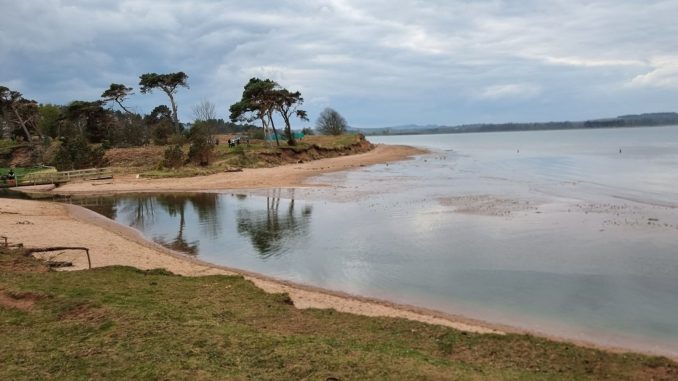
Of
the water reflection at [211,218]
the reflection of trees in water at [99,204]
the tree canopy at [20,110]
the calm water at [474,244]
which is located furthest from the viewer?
the tree canopy at [20,110]

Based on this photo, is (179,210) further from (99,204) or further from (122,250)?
(122,250)

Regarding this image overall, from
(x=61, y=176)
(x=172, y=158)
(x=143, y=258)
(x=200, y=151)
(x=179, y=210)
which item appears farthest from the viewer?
(x=200, y=151)

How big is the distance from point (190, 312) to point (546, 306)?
823cm

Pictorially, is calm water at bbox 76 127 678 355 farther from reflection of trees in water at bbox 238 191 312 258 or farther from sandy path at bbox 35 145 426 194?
sandy path at bbox 35 145 426 194

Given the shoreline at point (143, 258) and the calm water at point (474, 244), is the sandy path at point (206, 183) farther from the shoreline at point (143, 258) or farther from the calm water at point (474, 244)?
the shoreline at point (143, 258)

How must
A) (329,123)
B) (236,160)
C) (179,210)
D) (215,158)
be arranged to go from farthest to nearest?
(329,123) → (215,158) → (236,160) → (179,210)

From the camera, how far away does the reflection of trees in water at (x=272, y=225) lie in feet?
64.5

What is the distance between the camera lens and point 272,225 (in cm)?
2362

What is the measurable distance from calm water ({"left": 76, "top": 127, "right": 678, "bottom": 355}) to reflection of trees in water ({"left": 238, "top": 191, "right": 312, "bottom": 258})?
9 cm

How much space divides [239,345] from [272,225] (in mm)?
16873

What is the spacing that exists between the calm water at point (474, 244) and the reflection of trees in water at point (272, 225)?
9 cm

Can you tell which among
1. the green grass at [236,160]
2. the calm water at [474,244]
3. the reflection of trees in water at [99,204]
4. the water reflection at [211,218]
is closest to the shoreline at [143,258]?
the calm water at [474,244]

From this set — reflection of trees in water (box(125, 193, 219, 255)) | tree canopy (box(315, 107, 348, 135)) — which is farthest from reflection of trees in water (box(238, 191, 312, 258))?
tree canopy (box(315, 107, 348, 135))

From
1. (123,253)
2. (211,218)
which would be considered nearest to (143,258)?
(123,253)
